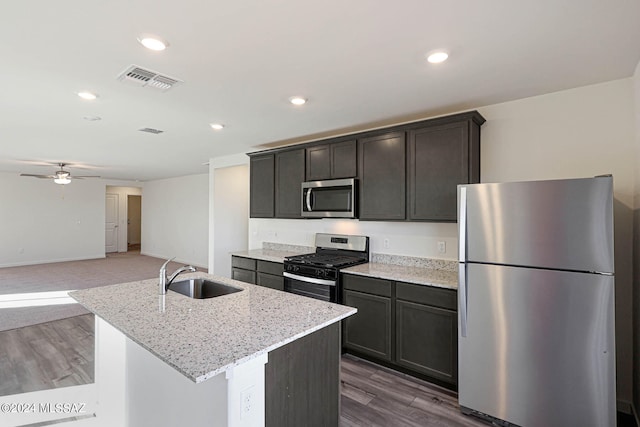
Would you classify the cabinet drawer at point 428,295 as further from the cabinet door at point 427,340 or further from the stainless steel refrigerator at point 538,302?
the stainless steel refrigerator at point 538,302

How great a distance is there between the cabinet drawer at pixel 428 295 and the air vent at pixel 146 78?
8.27 ft

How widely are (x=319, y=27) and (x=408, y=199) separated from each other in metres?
1.85

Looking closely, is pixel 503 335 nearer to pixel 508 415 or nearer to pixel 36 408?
pixel 508 415

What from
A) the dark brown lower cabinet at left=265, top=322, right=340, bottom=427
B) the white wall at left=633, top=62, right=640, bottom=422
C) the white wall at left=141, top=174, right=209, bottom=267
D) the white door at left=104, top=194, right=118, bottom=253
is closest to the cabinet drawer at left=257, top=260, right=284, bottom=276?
Result: the dark brown lower cabinet at left=265, top=322, right=340, bottom=427

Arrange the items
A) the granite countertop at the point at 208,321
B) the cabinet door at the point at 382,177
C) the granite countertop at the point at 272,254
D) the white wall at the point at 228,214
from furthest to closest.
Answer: the white wall at the point at 228,214, the granite countertop at the point at 272,254, the cabinet door at the point at 382,177, the granite countertop at the point at 208,321

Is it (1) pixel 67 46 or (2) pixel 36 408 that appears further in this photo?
(2) pixel 36 408

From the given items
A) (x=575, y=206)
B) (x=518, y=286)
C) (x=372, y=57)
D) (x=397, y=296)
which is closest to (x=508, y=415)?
(x=518, y=286)

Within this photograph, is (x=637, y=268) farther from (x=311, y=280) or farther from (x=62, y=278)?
(x=62, y=278)

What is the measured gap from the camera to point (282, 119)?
11.2ft

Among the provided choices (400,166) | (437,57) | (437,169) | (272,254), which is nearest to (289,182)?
(272,254)

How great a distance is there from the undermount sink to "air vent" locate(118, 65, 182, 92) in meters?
1.56

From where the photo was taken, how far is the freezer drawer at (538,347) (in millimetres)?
1883

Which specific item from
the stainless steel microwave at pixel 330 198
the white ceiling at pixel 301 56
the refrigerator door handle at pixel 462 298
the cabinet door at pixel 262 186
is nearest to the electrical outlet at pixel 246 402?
the refrigerator door handle at pixel 462 298

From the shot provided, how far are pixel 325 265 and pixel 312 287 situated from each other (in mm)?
300
